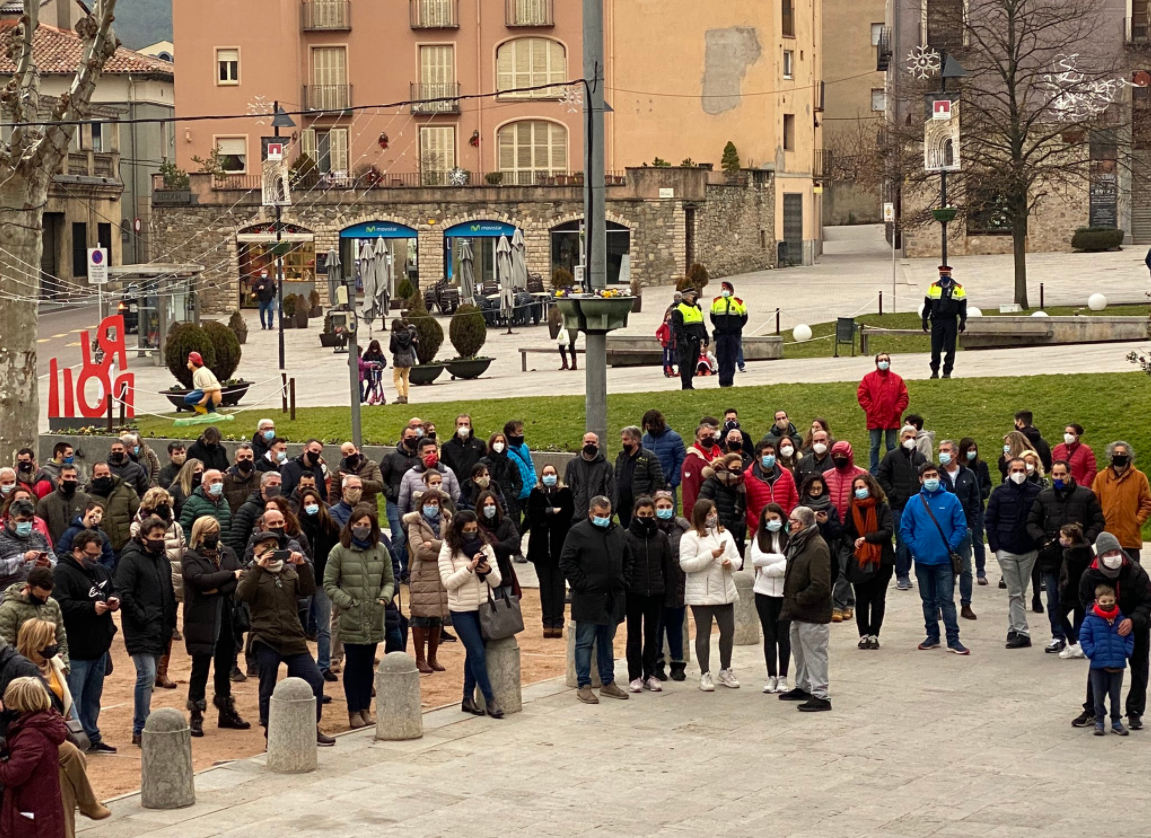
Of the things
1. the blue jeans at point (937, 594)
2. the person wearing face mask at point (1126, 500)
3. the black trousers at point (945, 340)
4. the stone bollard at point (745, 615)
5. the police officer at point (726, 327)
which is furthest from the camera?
the police officer at point (726, 327)

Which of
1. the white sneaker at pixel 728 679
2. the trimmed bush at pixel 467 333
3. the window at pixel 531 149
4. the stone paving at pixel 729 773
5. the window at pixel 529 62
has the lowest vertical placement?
the stone paving at pixel 729 773

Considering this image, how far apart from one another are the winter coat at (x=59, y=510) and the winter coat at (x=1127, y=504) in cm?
901

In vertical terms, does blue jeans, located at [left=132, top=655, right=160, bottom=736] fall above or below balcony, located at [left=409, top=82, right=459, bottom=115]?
below

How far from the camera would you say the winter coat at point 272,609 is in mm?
12938

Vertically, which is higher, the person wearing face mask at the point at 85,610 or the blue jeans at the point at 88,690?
the person wearing face mask at the point at 85,610

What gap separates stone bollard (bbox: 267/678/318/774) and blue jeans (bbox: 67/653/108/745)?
4.79ft

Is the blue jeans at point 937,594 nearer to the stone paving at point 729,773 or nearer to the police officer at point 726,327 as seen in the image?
the stone paving at point 729,773

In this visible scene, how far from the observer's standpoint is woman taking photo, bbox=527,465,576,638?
55.5 feet

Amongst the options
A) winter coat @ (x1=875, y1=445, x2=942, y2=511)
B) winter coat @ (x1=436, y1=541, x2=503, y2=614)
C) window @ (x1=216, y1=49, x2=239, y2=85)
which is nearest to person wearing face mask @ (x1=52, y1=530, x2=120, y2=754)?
winter coat @ (x1=436, y1=541, x2=503, y2=614)

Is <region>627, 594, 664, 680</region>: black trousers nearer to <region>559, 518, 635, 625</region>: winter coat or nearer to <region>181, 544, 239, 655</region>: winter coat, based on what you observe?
<region>559, 518, 635, 625</region>: winter coat

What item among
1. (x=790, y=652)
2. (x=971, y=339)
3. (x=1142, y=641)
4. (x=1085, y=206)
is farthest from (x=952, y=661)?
(x=1085, y=206)

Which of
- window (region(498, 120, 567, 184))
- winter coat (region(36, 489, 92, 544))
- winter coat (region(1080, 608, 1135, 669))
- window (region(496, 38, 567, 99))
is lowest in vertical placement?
winter coat (region(1080, 608, 1135, 669))

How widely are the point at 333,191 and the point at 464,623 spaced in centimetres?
5116

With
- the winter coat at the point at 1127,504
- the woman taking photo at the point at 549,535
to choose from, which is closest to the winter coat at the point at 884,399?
the winter coat at the point at 1127,504
